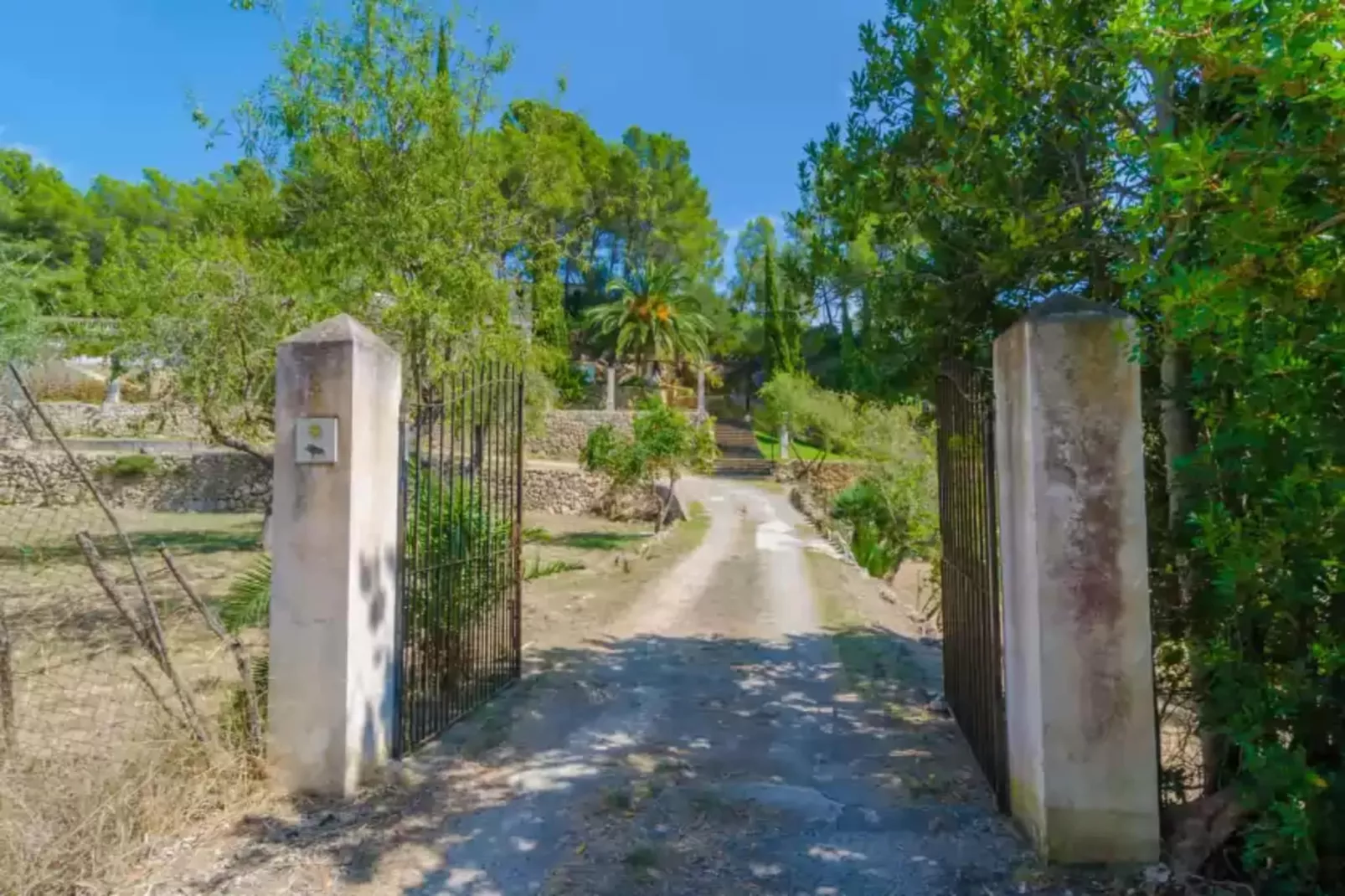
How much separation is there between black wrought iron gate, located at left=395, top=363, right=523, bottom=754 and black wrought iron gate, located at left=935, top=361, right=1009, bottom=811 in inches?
116

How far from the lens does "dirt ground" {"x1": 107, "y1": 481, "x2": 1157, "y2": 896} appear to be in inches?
127

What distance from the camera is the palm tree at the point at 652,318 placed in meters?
39.0

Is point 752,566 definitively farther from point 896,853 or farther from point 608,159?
point 608,159

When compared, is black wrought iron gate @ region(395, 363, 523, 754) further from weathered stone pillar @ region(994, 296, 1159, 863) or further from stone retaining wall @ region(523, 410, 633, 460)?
stone retaining wall @ region(523, 410, 633, 460)

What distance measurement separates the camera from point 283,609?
3928 millimetres

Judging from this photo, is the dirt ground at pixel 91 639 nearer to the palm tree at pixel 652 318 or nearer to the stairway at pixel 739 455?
the stairway at pixel 739 455

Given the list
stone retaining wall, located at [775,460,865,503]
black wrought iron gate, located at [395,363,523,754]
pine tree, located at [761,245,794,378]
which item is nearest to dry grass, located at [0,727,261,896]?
black wrought iron gate, located at [395,363,523,754]

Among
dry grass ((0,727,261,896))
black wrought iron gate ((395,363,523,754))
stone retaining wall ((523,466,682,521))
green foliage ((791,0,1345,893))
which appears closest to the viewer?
green foliage ((791,0,1345,893))

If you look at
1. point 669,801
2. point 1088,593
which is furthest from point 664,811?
point 1088,593

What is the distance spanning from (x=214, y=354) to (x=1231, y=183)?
31.8 feet

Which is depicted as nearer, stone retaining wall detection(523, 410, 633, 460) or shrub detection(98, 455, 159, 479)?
shrub detection(98, 455, 159, 479)

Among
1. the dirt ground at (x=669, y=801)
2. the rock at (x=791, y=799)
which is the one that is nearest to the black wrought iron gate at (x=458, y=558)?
the dirt ground at (x=669, y=801)

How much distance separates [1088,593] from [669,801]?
2.17m

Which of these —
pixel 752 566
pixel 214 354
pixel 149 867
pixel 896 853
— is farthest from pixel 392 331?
pixel 752 566
